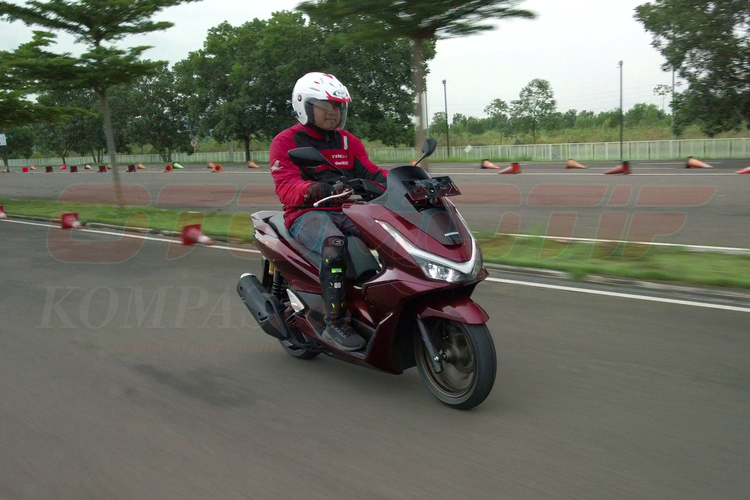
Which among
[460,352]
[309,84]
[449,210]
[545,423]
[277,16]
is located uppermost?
[277,16]

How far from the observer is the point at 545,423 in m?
3.90

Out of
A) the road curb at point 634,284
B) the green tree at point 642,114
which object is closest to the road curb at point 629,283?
the road curb at point 634,284

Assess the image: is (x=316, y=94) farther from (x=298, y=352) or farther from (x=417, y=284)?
(x=298, y=352)

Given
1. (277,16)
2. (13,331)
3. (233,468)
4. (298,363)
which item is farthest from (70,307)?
(277,16)

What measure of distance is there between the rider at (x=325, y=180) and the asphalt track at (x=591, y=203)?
663cm

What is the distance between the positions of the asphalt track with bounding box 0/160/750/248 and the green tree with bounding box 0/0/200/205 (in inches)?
155

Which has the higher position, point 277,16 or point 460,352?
point 277,16

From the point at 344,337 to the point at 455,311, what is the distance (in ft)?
2.99

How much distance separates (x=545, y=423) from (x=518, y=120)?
6441 centimetres

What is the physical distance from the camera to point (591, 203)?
48.4 feet

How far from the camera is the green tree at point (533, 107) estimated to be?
6425 centimetres

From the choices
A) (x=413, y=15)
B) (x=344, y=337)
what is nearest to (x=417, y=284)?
(x=344, y=337)

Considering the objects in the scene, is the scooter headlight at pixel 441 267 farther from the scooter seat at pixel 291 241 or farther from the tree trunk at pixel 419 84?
the tree trunk at pixel 419 84

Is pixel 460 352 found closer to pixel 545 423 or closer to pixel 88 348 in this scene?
pixel 545 423
